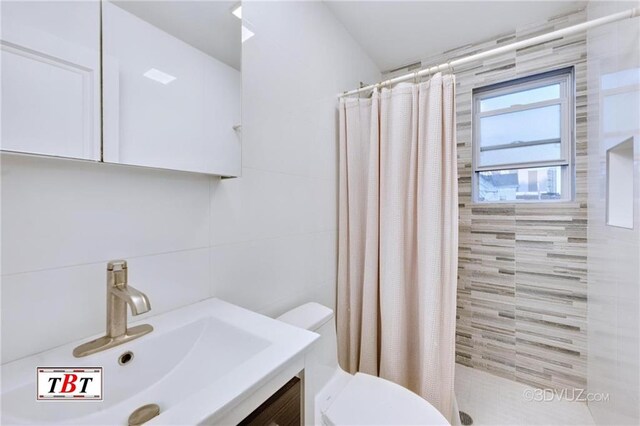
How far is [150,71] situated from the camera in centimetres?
73

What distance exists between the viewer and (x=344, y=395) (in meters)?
1.16

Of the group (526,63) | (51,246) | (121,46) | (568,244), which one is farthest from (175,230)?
(526,63)

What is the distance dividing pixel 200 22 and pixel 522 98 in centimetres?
208

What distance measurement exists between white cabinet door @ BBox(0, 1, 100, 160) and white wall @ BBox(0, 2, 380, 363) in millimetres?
54

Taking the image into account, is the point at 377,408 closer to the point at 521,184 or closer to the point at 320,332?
the point at 320,332

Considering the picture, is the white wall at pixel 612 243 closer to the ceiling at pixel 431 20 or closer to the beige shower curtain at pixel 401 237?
the ceiling at pixel 431 20

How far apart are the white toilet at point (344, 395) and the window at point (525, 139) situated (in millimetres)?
1491

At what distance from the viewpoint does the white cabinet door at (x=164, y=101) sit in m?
0.66

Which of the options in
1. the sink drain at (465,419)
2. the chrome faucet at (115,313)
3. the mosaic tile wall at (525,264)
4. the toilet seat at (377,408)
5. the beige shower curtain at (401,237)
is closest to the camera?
the chrome faucet at (115,313)

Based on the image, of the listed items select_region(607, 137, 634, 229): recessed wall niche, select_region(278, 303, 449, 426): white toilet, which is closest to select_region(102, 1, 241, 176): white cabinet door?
select_region(278, 303, 449, 426): white toilet

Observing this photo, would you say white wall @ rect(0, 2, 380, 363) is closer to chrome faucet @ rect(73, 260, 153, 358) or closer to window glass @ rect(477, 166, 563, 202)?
chrome faucet @ rect(73, 260, 153, 358)

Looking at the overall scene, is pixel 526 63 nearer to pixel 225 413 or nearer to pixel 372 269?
pixel 372 269

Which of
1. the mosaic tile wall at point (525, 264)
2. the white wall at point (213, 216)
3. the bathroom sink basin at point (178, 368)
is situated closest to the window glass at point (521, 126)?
the mosaic tile wall at point (525, 264)

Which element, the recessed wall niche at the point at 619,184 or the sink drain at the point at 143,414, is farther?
the recessed wall niche at the point at 619,184
